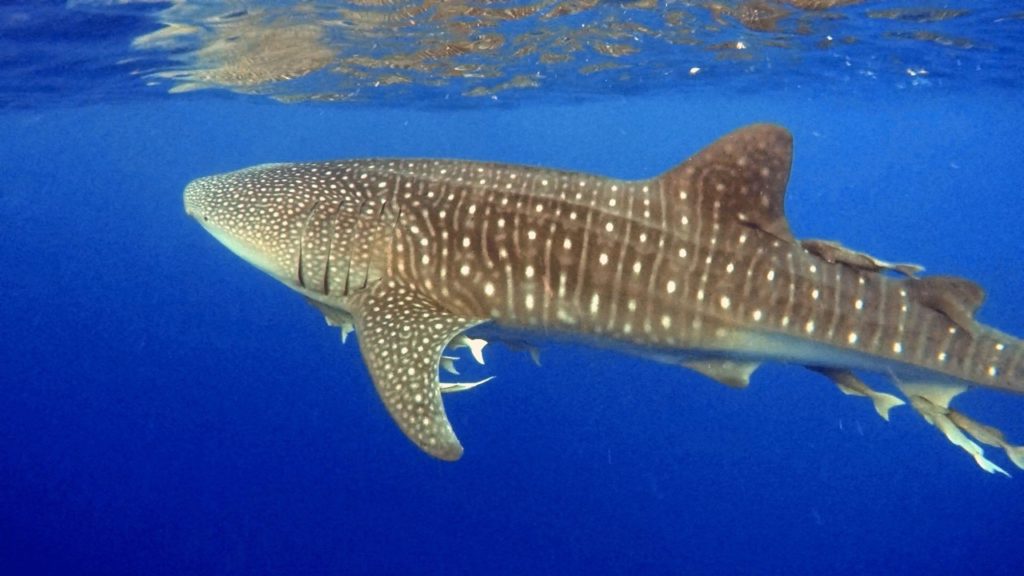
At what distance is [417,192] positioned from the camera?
512 centimetres

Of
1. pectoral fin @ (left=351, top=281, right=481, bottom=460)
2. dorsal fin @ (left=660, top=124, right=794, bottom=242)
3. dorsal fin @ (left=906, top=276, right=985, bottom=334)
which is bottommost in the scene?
pectoral fin @ (left=351, top=281, right=481, bottom=460)

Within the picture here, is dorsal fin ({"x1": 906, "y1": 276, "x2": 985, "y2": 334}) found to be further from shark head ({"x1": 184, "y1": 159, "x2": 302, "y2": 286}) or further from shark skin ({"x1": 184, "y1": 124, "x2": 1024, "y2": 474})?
shark head ({"x1": 184, "y1": 159, "x2": 302, "y2": 286})

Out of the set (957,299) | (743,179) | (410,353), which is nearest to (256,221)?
(410,353)

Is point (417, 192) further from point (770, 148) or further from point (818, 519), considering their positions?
point (818, 519)

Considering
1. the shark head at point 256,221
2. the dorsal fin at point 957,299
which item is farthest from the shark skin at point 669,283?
the shark head at point 256,221

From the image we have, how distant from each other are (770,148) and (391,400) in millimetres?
2906

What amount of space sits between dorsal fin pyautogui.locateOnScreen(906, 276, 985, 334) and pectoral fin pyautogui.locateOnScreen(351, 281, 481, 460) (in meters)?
3.13

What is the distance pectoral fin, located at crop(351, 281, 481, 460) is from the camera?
419 centimetres

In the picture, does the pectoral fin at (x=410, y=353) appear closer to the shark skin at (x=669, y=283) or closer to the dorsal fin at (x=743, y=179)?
the shark skin at (x=669, y=283)

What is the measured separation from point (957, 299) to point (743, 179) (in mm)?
1665

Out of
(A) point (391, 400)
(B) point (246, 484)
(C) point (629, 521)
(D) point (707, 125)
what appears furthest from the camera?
(D) point (707, 125)

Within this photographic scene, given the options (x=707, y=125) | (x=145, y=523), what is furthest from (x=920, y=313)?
(x=707, y=125)

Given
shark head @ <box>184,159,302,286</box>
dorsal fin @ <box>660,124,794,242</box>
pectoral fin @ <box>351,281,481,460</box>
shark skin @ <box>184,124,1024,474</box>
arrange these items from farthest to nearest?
1. shark head @ <box>184,159,302,286</box>
2. shark skin @ <box>184,124,1024,474</box>
3. dorsal fin @ <box>660,124,794,242</box>
4. pectoral fin @ <box>351,281,481,460</box>

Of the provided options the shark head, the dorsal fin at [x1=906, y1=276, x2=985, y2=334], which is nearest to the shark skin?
the dorsal fin at [x1=906, y1=276, x2=985, y2=334]
